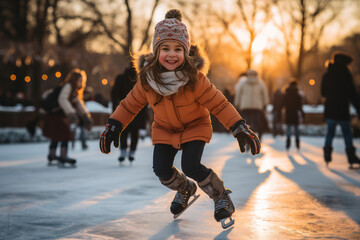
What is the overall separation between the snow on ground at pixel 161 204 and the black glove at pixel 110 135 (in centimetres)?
65

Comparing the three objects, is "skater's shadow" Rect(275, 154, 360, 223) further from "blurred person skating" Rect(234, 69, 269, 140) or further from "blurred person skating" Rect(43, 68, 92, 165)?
"blurred person skating" Rect(43, 68, 92, 165)

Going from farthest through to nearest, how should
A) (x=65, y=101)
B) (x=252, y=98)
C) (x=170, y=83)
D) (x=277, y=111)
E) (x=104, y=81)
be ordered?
(x=104, y=81) → (x=277, y=111) → (x=252, y=98) → (x=65, y=101) → (x=170, y=83)

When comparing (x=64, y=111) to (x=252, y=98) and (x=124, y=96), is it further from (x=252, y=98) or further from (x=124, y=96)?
(x=252, y=98)

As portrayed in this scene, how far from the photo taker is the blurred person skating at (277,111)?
1634 centimetres

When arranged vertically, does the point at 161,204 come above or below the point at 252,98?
below

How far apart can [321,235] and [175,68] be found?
65.7 inches

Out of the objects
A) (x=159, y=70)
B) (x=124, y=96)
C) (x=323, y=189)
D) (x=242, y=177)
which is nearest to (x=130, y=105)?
(x=159, y=70)

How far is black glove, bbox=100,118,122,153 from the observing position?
388 cm

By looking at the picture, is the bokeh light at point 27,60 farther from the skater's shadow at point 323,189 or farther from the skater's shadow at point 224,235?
the skater's shadow at point 224,235

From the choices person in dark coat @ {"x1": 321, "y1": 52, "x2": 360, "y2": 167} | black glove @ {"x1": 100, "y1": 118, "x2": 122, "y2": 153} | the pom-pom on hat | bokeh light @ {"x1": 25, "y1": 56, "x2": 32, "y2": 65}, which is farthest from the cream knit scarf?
bokeh light @ {"x1": 25, "y1": 56, "x2": 32, "y2": 65}

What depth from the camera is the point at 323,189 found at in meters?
5.90

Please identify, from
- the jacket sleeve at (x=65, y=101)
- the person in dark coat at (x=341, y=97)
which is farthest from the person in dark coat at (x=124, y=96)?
the person in dark coat at (x=341, y=97)

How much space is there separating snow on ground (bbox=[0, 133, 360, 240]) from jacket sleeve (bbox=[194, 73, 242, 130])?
863 mm

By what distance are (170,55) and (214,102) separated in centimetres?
50
